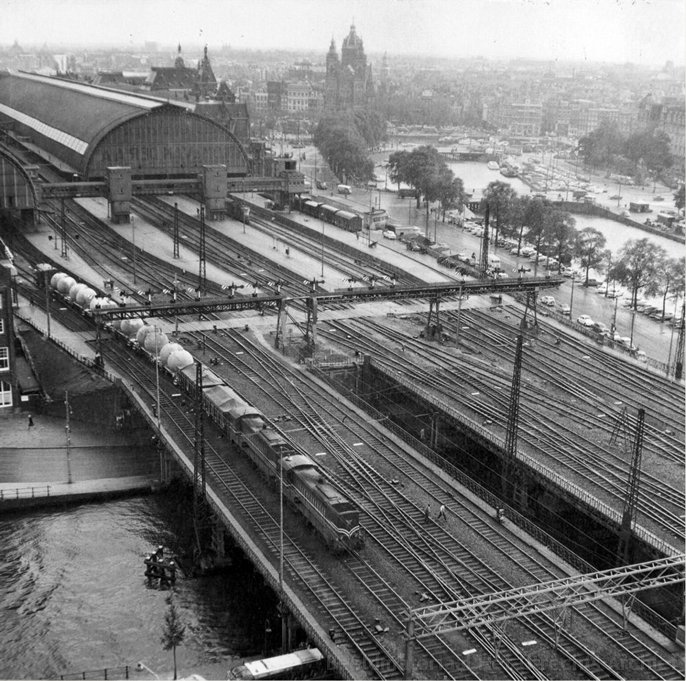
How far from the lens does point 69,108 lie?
117062 mm

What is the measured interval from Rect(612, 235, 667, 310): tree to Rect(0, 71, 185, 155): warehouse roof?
47141mm

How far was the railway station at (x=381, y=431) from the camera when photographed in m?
32.8

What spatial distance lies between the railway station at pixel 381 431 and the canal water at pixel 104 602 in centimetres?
216

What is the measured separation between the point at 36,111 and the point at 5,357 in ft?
269

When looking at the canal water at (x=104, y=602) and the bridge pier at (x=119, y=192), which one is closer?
the canal water at (x=104, y=602)

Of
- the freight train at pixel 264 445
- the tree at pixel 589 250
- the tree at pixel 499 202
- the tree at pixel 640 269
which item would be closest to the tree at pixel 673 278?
the tree at pixel 640 269

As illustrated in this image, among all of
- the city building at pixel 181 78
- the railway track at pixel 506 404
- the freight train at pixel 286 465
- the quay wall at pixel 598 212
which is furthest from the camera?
the city building at pixel 181 78

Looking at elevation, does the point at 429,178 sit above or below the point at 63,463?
above

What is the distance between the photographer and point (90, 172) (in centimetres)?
10044

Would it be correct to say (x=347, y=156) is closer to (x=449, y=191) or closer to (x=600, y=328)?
(x=449, y=191)

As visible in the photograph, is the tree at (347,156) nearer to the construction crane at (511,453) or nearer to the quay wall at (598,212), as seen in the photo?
the quay wall at (598,212)

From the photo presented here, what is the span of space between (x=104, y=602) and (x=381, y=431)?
56.6 feet

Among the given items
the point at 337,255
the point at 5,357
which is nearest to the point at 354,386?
the point at 5,357

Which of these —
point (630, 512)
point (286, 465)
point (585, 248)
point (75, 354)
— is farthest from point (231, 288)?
point (630, 512)
